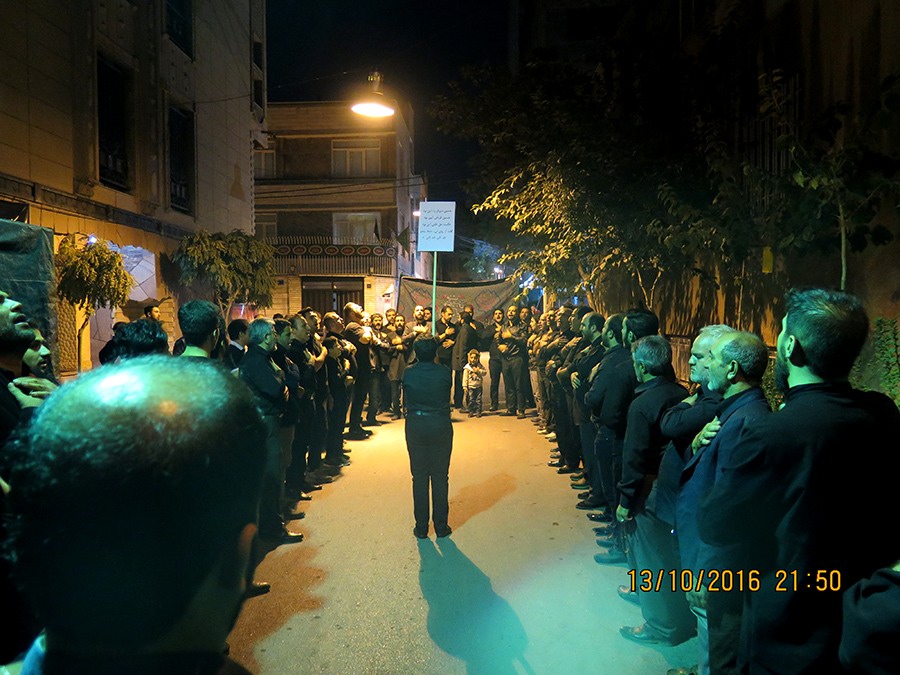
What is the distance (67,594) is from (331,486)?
7.40 m

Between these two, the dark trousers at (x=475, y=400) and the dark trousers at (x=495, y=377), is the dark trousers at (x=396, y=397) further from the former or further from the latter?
the dark trousers at (x=495, y=377)

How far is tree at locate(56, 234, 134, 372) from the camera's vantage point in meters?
9.52

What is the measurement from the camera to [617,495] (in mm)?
5898

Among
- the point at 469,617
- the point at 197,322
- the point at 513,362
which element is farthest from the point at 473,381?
the point at 197,322

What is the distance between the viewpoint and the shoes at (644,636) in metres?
4.12

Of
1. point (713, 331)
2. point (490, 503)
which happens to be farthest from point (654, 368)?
point (490, 503)

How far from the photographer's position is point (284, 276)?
108ft

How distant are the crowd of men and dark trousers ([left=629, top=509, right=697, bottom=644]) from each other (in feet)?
0.04

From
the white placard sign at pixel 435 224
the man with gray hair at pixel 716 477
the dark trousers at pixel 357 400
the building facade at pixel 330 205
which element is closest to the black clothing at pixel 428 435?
the man with gray hair at pixel 716 477

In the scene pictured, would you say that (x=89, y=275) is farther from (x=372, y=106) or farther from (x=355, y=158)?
(x=355, y=158)

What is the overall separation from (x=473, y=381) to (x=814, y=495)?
469 inches

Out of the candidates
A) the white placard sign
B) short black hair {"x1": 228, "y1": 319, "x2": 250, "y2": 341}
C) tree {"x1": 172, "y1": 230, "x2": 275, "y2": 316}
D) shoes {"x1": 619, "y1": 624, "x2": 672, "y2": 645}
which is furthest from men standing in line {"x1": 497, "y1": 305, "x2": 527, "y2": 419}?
shoes {"x1": 619, "y1": 624, "x2": 672, "y2": 645}

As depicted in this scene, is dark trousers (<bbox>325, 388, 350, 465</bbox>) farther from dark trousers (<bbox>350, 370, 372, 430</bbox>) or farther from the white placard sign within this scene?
the white placard sign
